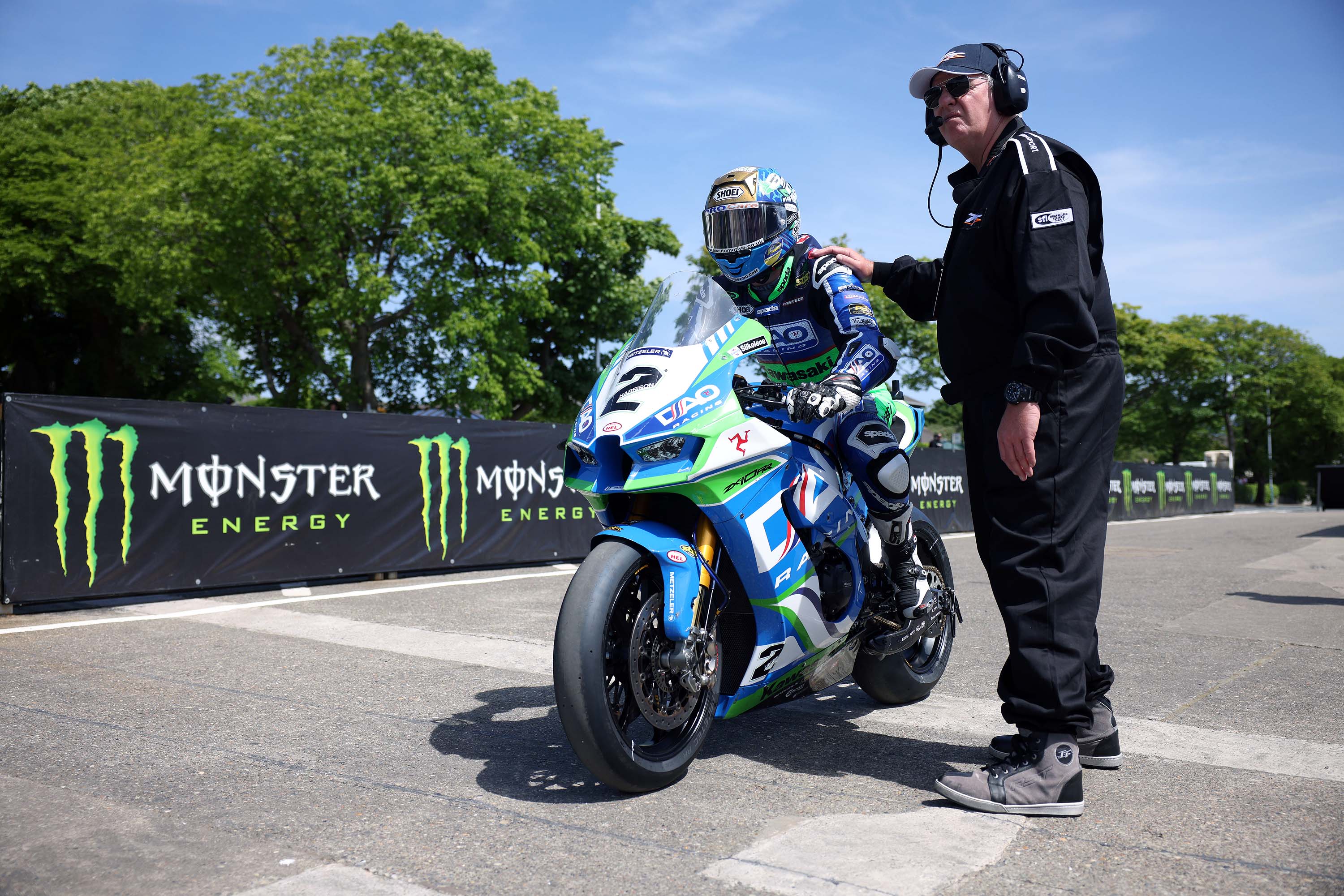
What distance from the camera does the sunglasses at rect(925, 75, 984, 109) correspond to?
3.27 meters

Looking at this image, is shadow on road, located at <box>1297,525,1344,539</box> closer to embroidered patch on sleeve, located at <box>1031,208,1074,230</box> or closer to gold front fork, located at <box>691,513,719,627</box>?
embroidered patch on sleeve, located at <box>1031,208,1074,230</box>

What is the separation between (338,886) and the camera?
239 cm

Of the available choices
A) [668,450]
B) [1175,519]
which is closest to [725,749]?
[668,450]

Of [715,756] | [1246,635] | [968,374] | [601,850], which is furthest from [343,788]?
[1246,635]

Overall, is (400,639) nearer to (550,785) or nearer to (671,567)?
(550,785)

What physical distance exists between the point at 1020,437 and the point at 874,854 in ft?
4.08

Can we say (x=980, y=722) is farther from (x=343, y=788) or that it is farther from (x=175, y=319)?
(x=175, y=319)

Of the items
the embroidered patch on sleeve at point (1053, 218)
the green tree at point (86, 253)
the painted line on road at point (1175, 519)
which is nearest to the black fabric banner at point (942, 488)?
the painted line on road at point (1175, 519)

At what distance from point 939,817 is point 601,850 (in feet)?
3.26

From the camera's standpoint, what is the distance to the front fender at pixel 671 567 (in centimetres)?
300

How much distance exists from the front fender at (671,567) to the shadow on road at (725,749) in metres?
0.58

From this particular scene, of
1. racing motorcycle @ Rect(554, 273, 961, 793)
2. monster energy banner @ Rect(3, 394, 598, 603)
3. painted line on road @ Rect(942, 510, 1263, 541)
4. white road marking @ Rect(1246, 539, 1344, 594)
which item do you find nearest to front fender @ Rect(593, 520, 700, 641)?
racing motorcycle @ Rect(554, 273, 961, 793)

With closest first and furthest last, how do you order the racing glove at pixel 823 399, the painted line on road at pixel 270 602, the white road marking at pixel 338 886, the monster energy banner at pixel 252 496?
1. the white road marking at pixel 338 886
2. the racing glove at pixel 823 399
3. the painted line on road at pixel 270 602
4. the monster energy banner at pixel 252 496

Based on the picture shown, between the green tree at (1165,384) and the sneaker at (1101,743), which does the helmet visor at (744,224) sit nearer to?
the sneaker at (1101,743)
